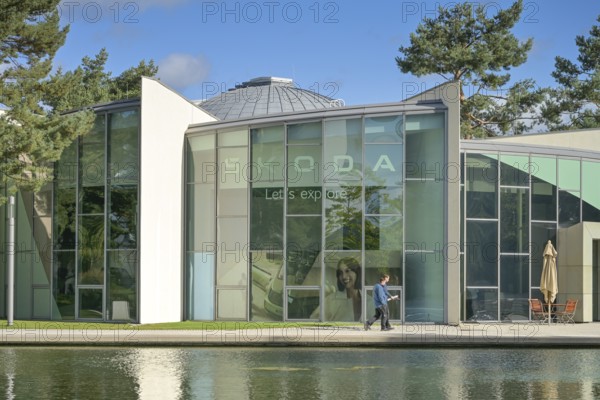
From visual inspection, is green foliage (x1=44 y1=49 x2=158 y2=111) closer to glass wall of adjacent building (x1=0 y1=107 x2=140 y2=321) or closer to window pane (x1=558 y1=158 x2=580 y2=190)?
glass wall of adjacent building (x1=0 y1=107 x2=140 y2=321)

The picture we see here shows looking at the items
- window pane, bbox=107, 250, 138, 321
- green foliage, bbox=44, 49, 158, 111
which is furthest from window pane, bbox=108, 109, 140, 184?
green foliage, bbox=44, 49, 158, 111

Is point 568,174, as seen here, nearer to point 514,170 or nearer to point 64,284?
point 514,170

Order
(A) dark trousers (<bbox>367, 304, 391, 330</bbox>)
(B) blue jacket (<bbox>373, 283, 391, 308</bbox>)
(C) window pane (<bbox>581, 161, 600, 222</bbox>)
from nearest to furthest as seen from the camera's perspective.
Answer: (A) dark trousers (<bbox>367, 304, 391, 330</bbox>), (B) blue jacket (<bbox>373, 283, 391, 308</bbox>), (C) window pane (<bbox>581, 161, 600, 222</bbox>)

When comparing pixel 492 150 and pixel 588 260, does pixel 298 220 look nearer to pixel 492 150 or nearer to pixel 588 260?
pixel 492 150

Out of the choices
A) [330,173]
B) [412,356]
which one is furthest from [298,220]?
[412,356]

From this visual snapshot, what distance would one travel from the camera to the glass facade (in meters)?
31.4

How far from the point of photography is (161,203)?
33156mm

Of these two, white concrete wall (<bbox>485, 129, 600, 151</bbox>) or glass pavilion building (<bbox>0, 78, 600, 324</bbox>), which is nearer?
glass pavilion building (<bbox>0, 78, 600, 324</bbox>)

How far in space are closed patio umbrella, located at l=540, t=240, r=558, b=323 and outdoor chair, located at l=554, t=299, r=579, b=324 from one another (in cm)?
56

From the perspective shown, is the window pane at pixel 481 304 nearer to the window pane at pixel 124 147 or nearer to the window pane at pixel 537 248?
the window pane at pixel 537 248

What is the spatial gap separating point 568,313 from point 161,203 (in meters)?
15.0

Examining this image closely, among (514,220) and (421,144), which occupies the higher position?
(421,144)

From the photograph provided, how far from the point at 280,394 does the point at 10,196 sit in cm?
1984

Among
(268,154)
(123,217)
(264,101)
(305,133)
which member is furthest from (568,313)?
(264,101)
